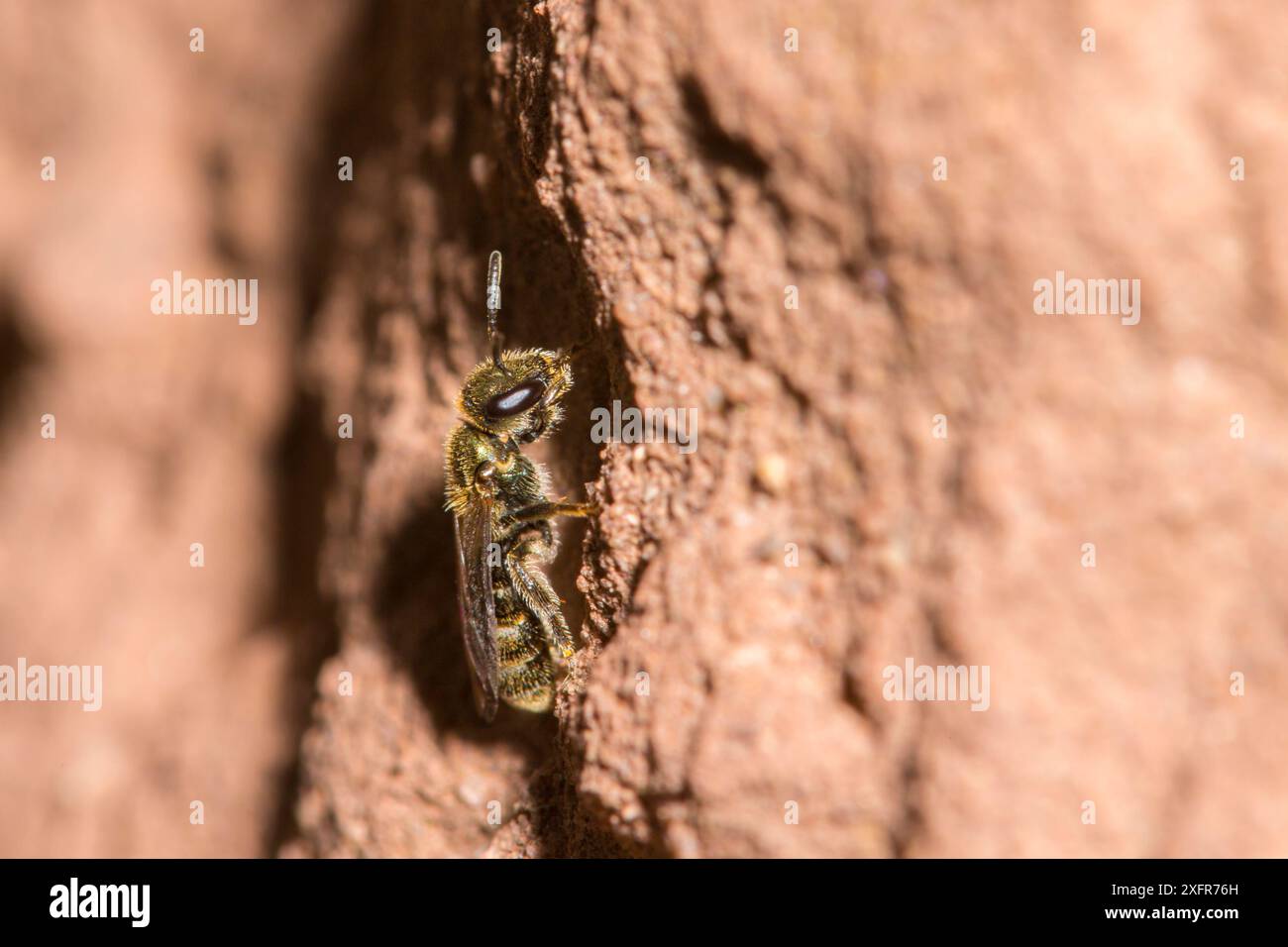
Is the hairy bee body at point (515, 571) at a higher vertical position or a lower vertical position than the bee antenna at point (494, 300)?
lower

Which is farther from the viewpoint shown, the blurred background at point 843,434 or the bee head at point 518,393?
the bee head at point 518,393

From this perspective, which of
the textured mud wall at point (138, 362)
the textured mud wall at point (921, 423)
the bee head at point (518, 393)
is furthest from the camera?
the textured mud wall at point (138, 362)

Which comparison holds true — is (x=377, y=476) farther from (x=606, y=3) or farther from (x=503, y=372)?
(x=606, y=3)

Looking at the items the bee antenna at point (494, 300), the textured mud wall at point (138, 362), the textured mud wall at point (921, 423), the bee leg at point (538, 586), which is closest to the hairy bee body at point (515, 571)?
the bee leg at point (538, 586)

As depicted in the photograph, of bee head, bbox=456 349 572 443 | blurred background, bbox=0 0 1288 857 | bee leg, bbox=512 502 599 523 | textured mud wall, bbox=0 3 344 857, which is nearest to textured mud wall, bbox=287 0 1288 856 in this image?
blurred background, bbox=0 0 1288 857

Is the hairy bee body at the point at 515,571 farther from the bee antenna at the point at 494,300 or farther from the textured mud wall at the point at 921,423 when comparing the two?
the textured mud wall at the point at 921,423

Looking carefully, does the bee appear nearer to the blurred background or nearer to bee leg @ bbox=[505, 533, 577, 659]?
bee leg @ bbox=[505, 533, 577, 659]

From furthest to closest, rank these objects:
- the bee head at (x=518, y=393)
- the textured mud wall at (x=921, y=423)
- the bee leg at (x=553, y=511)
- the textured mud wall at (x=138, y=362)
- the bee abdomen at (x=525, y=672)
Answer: the textured mud wall at (x=138, y=362) < the bee abdomen at (x=525, y=672) < the bee head at (x=518, y=393) < the bee leg at (x=553, y=511) < the textured mud wall at (x=921, y=423)

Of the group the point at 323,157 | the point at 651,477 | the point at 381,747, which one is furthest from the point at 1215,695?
the point at 323,157
